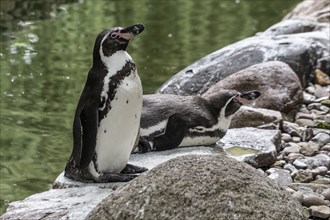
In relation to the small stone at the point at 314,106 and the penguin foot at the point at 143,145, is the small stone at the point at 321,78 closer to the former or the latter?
the small stone at the point at 314,106

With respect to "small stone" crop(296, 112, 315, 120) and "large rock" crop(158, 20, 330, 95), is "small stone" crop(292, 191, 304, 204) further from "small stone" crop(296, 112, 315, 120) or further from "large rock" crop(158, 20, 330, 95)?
"large rock" crop(158, 20, 330, 95)

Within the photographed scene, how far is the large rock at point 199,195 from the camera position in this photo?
3303 millimetres

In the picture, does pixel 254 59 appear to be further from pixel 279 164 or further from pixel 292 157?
pixel 279 164

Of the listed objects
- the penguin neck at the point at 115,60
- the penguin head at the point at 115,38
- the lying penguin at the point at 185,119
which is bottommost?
the lying penguin at the point at 185,119

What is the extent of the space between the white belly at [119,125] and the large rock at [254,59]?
9.97ft

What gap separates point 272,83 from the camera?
6684mm

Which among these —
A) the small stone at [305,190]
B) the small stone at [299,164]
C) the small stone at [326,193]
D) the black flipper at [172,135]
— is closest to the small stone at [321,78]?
the small stone at [299,164]

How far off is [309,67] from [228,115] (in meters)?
2.84

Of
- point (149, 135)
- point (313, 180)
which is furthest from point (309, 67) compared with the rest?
point (149, 135)

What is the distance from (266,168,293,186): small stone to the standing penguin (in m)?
1.22

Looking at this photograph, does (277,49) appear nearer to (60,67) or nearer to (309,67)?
(309,67)

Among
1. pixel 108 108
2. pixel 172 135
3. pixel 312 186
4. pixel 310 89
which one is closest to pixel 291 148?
pixel 312 186

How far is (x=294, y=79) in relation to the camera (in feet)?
22.2

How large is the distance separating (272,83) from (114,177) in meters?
2.82
